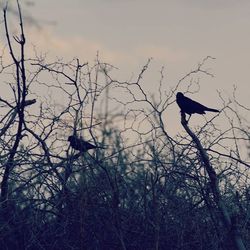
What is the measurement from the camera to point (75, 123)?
676 cm

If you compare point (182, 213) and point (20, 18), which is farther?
point (182, 213)

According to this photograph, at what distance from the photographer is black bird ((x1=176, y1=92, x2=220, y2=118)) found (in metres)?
7.90

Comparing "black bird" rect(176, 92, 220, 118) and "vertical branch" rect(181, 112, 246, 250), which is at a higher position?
"black bird" rect(176, 92, 220, 118)

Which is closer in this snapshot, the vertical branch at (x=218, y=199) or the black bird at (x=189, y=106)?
the vertical branch at (x=218, y=199)

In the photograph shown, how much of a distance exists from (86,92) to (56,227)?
1.53m

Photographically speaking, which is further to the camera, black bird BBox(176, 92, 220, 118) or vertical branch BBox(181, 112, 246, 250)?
black bird BBox(176, 92, 220, 118)

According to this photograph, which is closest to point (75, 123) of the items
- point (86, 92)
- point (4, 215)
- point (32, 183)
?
point (86, 92)

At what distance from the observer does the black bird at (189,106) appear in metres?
7.90

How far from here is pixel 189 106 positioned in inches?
321

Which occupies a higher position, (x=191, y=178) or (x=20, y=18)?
(x=20, y=18)

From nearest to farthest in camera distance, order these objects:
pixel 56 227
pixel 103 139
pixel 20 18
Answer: pixel 20 18 → pixel 56 227 → pixel 103 139

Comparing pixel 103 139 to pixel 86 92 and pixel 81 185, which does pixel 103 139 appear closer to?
pixel 86 92

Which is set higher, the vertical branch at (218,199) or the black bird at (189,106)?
the black bird at (189,106)

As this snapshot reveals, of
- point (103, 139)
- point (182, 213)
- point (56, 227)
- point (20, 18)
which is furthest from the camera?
point (103, 139)
